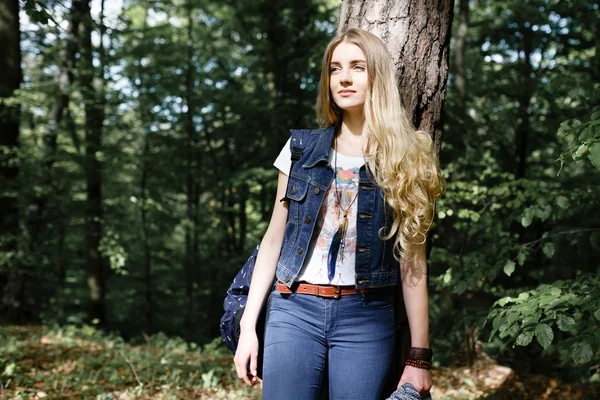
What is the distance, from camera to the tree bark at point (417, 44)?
235cm

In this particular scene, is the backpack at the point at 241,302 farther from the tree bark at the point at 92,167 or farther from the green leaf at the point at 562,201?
the tree bark at the point at 92,167

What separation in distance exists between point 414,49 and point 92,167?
8.44m

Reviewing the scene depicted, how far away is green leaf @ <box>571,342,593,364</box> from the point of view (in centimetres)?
233

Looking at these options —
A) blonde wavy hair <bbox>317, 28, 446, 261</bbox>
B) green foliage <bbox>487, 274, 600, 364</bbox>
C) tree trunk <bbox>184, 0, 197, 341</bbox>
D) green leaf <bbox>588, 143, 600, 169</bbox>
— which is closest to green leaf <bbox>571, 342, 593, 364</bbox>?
green foliage <bbox>487, 274, 600, 364</bbox>

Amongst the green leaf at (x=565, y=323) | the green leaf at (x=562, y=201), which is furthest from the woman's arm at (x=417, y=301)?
the green leaf at (x=562, y=201)

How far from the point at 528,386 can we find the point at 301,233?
4863mm

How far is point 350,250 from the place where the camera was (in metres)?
2.04

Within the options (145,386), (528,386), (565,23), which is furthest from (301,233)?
(565,23)

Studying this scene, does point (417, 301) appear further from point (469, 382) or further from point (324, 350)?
point (469, 382)

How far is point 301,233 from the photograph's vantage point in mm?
2064

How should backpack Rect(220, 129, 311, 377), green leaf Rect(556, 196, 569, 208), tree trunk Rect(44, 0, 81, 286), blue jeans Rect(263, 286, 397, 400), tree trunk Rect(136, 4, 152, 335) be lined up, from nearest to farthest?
blue jeans Rect(263, 286, 397, 400), backpack Rect(220, 129, 311, 377), green leaf Rect(556, 196, 569, 208), tree trunk Rect(44, 0, 81, 286), tree trunk Rect(136, 4, 152, 335)

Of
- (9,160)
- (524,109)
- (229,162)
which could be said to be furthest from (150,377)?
(229,162)

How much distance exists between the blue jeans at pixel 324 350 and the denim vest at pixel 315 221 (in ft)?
0.35

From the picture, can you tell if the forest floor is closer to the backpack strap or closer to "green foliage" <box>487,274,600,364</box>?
"green foliage" <box>487,274,600,364</box>
